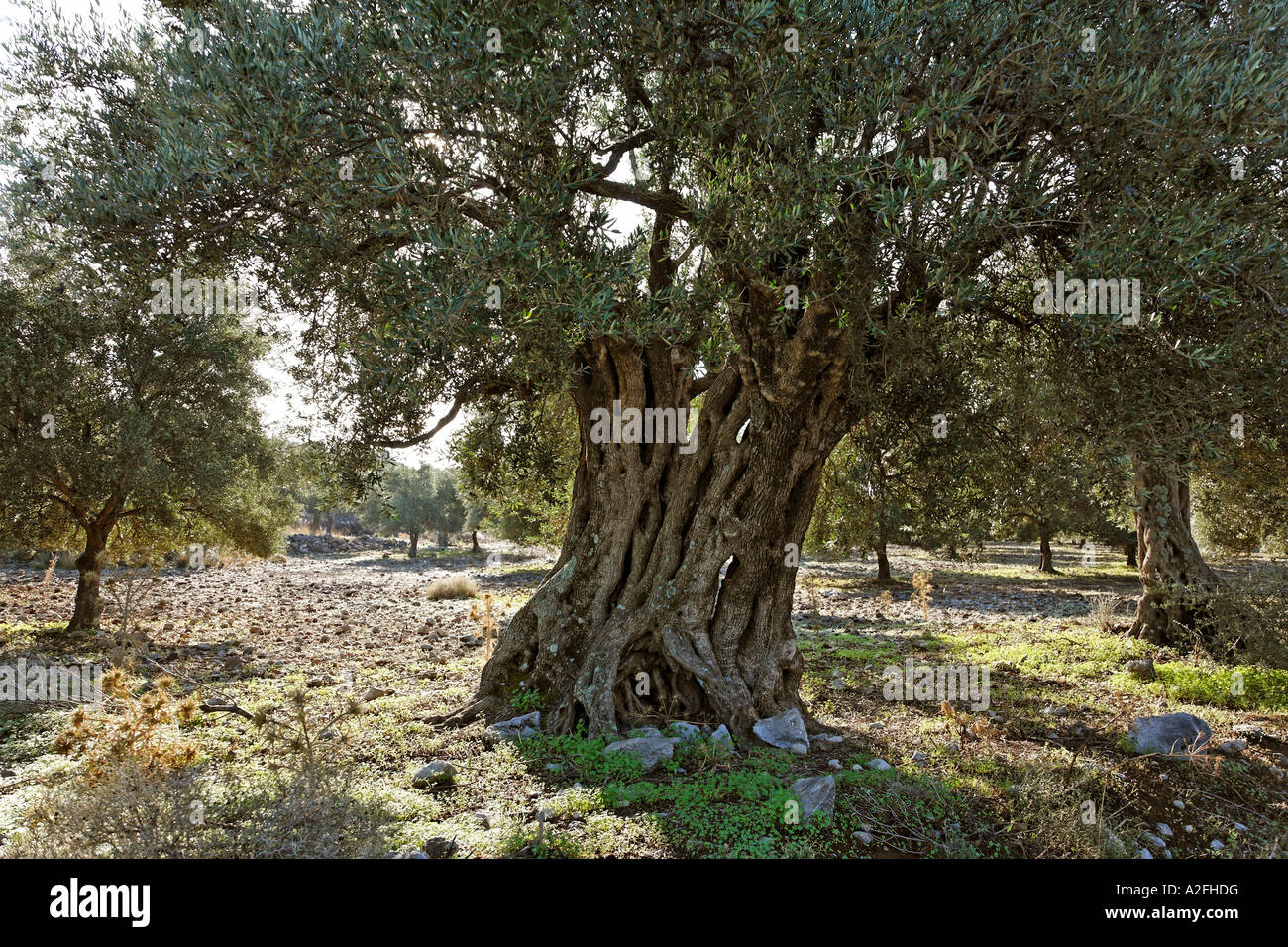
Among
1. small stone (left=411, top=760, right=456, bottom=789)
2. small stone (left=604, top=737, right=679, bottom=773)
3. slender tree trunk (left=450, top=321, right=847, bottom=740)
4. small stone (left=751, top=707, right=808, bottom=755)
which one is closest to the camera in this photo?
small stone (left=411, top=760, right=456, bottom=789)

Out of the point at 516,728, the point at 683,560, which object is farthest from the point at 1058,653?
the point at 516,728

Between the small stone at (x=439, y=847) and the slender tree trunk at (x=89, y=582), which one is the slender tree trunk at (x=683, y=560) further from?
the slender tree trunk at (x=89, y=582)

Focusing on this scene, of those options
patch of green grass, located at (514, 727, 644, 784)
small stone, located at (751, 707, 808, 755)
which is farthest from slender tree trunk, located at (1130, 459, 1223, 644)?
patch of green grass, located at (514, 727, 644, 784)

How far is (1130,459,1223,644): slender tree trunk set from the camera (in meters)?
12.5

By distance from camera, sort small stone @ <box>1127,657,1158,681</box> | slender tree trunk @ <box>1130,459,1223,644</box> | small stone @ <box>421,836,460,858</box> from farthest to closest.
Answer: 1. slender tree trunk @ <box>1130,459,1223,644</box>
2. small stone @ <box>1127,657,1158,681</box>
3. small stone @ <box>421,836,460,858</box>

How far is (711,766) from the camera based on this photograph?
22.2 feet

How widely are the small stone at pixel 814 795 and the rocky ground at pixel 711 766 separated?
19mm

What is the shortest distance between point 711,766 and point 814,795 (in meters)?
1.39

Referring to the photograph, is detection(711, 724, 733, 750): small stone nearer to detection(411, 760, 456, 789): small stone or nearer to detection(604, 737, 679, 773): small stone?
detection(604, 737, 679, 773): small stone

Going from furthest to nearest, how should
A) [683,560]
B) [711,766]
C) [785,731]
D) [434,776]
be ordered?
[683,560] < [785,731] < [711,766] < [434,776]

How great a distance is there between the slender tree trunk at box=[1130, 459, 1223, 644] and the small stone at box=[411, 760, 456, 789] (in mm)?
13098

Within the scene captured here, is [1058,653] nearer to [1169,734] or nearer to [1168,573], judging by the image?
[1168,573]

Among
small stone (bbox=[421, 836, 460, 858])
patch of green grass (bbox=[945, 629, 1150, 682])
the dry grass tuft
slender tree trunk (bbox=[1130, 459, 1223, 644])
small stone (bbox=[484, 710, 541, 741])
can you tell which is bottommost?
the dry grass tuft

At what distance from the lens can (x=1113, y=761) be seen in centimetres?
686
